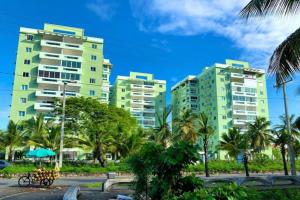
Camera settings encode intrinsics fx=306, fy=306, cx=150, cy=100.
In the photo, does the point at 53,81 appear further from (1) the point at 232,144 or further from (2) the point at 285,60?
(2) the point at 285,60

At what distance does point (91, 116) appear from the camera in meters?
42.5

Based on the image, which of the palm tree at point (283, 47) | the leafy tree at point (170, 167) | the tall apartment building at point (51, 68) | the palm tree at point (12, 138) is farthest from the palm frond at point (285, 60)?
the tall apartment building at point (51, 68)

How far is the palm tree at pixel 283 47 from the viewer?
972 centimetres

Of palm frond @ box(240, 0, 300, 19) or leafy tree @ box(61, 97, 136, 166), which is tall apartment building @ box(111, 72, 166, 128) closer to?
leafy tree @ box(61, 97, 136, 166)

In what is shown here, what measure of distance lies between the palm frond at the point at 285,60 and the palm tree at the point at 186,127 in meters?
27.4

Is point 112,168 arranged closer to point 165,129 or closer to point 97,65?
point 165,129

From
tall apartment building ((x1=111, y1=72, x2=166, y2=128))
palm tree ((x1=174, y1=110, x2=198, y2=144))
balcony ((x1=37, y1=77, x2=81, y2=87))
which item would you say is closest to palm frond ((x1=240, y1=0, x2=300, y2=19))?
palm tree ((x1=174, y1=110, x2=198, y2=144))

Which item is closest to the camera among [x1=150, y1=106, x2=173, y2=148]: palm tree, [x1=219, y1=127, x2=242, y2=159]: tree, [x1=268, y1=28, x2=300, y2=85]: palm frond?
[x1=268, y1=28, x2=300, y2=85]: palm frond

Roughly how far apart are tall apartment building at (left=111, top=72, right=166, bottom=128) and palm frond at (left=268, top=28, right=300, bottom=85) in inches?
3344

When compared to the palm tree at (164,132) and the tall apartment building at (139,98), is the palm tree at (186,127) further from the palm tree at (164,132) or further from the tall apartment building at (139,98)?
the tall apartment building at (139,98)

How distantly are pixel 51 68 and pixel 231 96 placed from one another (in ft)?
157

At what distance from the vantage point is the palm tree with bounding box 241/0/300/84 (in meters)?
9.72

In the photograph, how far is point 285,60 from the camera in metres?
11.2

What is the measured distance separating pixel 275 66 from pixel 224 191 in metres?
7.42
